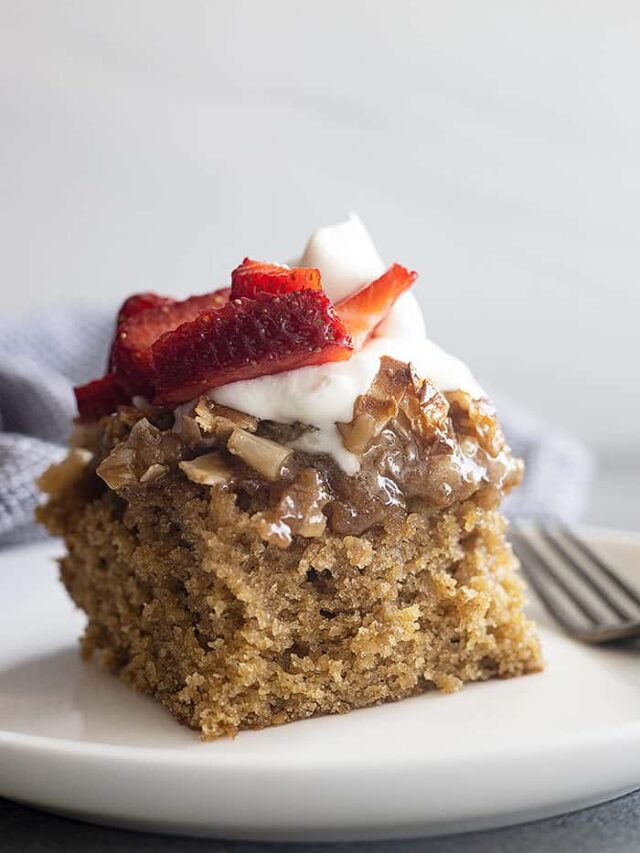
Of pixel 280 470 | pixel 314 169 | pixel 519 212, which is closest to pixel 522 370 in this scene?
pixel 519 212

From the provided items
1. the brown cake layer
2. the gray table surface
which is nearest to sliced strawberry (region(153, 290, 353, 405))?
the brown cake layer

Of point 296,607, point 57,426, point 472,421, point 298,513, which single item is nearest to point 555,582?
point 472,421

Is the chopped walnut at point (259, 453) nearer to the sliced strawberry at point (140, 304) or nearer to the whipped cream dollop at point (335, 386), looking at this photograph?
the whipped cream dollop at point (335, 386)

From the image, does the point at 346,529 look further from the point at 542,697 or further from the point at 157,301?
the point at 157,301

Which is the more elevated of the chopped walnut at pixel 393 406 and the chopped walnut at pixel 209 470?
the chopped walnut at pixel 393 406

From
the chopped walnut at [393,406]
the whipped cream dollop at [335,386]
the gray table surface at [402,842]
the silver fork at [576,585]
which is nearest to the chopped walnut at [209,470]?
the whipped cream dollop at [335,386]
